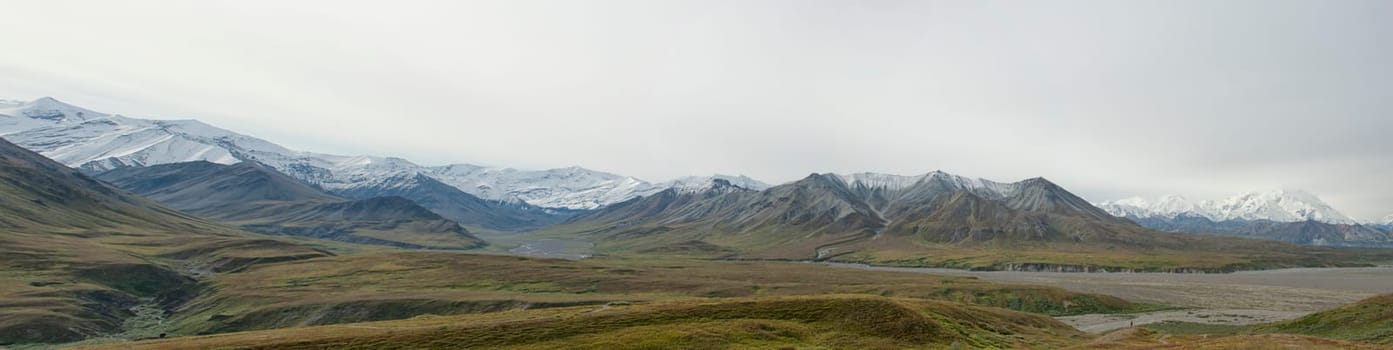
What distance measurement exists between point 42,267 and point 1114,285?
281139mm

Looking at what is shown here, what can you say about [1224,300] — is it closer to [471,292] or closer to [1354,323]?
[1354,323]

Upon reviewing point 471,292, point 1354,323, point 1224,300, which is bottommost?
point 471,292

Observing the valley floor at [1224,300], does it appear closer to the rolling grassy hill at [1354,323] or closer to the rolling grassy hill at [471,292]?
the rolling grassy hill at [471,292]

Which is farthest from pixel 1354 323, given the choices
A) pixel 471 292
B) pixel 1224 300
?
pixel 471 292

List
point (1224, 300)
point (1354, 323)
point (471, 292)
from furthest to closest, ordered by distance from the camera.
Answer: point (471, 292), point (1224, 300), point (1354, 323)

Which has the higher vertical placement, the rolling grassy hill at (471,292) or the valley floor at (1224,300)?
the valley floor at (1224,300)

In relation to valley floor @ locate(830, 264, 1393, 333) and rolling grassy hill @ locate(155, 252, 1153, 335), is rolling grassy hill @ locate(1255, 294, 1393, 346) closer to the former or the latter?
valley floor @ locate(830, 264, 1393, 333)

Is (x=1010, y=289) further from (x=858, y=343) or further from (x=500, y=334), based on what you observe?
(x=500, y=334)

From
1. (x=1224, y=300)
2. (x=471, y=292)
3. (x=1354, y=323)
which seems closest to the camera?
(x=1354, y=323)

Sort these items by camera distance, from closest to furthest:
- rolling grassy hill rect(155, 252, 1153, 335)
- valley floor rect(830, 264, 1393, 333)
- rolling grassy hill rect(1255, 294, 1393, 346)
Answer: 1. rolling grassy hill rect(1255, 294, 1393, 346)
2. valley floor rect(830, 264, 1393, 333)
3. rolling grassy hill rect(155, 252, 1153, 335)

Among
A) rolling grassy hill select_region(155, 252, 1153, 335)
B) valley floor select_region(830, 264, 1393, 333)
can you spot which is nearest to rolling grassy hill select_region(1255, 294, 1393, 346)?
valley floor select_region(830, 264, 1393, 333)

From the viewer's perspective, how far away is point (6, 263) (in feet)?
505

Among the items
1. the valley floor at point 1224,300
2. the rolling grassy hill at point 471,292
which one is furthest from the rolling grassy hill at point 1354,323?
the rolling grassy hill at point 471,292

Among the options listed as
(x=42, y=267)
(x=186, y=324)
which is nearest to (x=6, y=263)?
(x=42, y=267)
